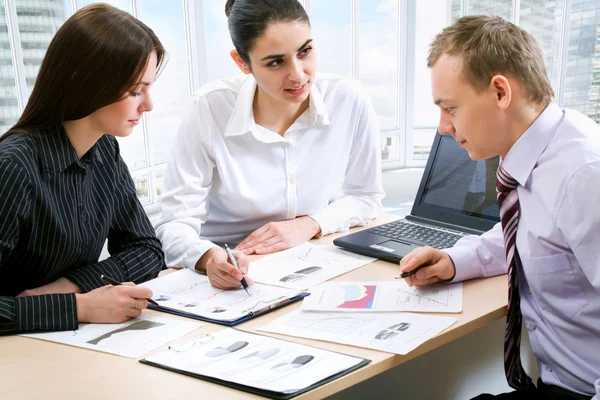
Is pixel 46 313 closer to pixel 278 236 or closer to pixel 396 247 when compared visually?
pixel 278 236

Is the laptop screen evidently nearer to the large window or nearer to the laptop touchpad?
the laptop touchpad

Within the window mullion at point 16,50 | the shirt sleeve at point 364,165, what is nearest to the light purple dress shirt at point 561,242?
the shirt sleeve at point 364,165

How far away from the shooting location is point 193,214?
193 cm

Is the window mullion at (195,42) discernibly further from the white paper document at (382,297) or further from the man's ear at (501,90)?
the man's ear at (501,90)

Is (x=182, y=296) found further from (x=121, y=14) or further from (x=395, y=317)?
(x=121, y=14)

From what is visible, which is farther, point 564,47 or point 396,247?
point 564,47

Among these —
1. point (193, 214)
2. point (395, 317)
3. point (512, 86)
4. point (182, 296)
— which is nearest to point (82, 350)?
→ point (182, 296)

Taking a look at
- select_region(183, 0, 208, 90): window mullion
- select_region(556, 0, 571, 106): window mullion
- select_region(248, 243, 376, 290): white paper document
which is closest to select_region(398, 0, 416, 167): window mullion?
select_region(556, 0, 571, 106): window mullion

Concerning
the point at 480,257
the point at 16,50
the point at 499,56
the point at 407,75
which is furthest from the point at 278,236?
the point at 407,75

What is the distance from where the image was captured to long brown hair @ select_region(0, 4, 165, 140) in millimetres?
1455

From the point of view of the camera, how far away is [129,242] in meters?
1.77

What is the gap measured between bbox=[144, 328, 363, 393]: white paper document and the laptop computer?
58 centimetres

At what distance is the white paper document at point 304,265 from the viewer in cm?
158

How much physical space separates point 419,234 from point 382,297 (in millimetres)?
448
